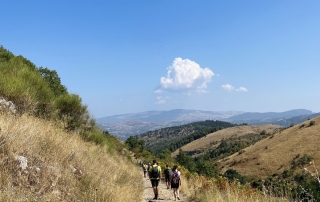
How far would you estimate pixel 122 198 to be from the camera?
257 inches

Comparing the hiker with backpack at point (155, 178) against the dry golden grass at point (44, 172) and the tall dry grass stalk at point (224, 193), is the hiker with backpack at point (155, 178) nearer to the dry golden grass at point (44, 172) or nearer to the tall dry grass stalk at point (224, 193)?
the tall dry grass stalk at point (224, 193)

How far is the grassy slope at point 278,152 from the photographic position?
7750cm

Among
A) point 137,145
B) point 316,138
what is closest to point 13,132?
point 137,145

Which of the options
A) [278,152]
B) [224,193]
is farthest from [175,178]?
[278,152]

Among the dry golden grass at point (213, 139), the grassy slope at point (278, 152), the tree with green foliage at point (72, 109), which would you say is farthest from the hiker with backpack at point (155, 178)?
the dry golden grass at point (213, 139)

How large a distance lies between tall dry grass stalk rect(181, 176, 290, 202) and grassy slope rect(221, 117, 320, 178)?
66276mm

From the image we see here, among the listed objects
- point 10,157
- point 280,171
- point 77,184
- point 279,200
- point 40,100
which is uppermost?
point 40,100

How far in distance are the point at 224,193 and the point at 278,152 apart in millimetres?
84942

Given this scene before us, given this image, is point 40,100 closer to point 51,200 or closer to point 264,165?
point 51,200

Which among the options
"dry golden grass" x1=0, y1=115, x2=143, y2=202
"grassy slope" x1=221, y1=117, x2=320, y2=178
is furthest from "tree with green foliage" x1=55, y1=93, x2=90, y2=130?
"grassy slope" x1=221, y1=117, x2=320, y2=178

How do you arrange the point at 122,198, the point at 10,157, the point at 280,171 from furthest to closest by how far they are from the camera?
the point at 280,171 → the point at 122,198 → the point at 10,157

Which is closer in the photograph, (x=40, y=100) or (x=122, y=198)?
(x=122, y=198)

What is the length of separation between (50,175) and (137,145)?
78274mm

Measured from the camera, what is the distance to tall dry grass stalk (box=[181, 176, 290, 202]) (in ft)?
27.0
